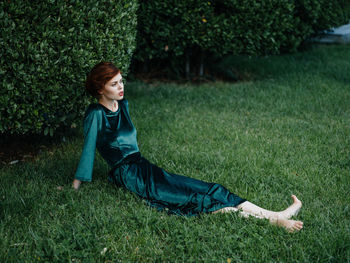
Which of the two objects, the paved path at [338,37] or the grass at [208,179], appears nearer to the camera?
the grass at [208,179]

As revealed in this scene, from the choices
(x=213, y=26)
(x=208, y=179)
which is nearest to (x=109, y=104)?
(x=208, y=179)

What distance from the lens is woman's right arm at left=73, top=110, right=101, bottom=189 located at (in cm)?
308

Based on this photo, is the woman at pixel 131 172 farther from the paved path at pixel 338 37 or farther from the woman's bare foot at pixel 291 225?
the paved path at pixel 338 37

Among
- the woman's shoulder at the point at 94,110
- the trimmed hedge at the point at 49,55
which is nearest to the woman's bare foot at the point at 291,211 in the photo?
the woman's shoulder at the point at 94,110

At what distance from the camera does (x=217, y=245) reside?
2508 mm

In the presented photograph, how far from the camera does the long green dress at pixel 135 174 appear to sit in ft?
9.44

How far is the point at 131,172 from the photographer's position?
10.5 ft

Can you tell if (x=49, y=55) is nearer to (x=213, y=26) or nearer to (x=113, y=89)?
(x=113, y=89)

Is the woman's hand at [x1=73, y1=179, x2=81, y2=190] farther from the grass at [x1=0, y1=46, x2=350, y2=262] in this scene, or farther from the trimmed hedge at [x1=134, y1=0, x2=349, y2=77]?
the trimmed hedge at [x1=134, y1=0, x2=349, y2=77]

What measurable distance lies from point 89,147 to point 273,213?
1.56 m

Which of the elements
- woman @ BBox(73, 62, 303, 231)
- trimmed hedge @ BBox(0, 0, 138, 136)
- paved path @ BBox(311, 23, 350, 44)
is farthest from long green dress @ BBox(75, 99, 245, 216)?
paved path @ BBox(311, 23, 350, 44)

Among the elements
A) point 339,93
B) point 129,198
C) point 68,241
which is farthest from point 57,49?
point 339,93

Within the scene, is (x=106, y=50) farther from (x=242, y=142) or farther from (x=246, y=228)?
(x=246, y=228)

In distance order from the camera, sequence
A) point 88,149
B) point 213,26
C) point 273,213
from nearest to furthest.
Result: point 273,213, point 88,149, point 213,26
